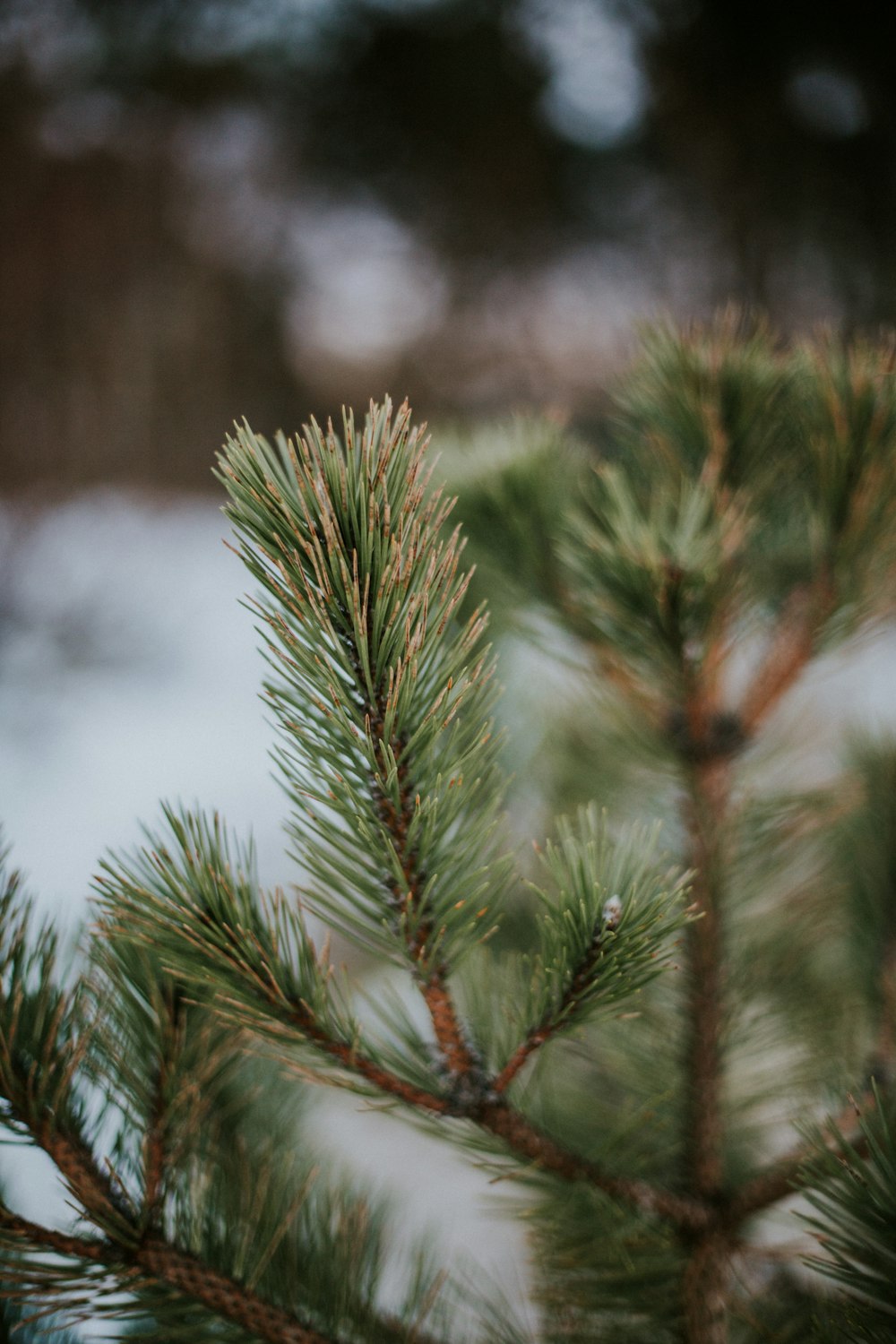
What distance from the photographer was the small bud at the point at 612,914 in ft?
0.72

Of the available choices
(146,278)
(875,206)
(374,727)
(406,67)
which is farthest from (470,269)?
(374,727)

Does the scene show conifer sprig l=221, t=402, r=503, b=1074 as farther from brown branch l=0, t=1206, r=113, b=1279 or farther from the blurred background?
the blurred background

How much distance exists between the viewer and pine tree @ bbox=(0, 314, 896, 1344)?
8.7 inches

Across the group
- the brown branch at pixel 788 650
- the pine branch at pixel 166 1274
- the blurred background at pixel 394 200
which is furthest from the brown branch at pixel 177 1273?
the blurred background at pixel 394 200

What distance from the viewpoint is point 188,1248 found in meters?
0.29

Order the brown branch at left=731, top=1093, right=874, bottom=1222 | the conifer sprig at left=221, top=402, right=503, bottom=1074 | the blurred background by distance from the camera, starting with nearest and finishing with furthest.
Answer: the conifer sprig at left=221, top=402, right=503, bottom=1074, the brown branch at left=731, top=1093, right=874, bottom=1222, the blurred background

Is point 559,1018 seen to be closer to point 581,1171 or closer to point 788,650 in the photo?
point 581,1171

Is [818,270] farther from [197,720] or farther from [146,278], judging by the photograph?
[197,720]

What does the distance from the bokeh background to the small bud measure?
2.04 feet

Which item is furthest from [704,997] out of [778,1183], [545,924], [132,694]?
[132,694]

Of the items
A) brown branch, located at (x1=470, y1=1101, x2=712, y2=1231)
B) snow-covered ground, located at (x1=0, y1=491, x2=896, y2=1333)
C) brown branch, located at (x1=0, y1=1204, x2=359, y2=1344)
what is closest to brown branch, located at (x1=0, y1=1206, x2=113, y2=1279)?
brown branch, located at (x1=0, y1=1204, x2=359, y2=1344)

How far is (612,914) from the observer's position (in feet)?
0.72

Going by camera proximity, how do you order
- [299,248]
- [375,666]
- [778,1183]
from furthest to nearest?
[299,248] < [778,1183] < [375,666]

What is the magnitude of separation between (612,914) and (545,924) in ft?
0.09
